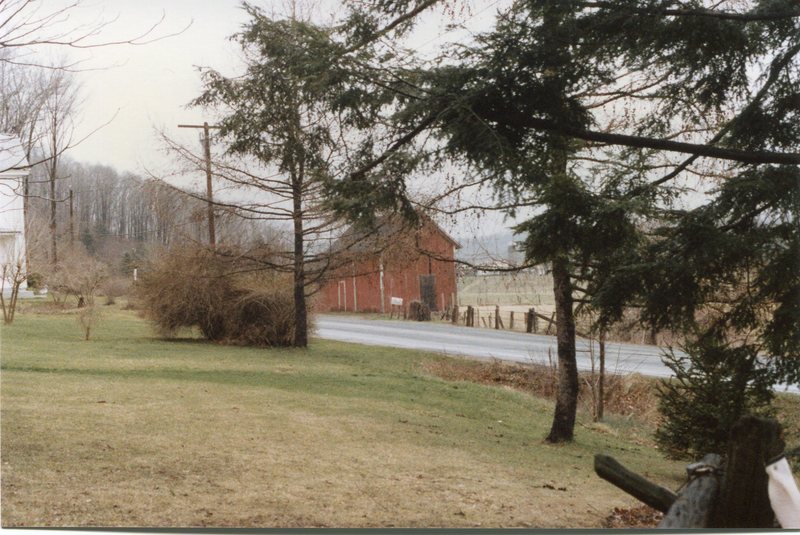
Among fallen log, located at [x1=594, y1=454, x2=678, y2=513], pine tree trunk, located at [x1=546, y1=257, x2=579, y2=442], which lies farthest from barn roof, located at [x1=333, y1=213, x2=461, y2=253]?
fallen log, located at [x1=594, y1=454, x2=678, y2=513]

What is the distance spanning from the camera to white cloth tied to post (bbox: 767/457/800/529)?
105 inches

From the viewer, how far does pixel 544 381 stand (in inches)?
160

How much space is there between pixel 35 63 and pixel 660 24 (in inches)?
107

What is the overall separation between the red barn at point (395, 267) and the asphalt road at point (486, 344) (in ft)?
0.40

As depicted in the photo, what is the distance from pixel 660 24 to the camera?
3311 mm

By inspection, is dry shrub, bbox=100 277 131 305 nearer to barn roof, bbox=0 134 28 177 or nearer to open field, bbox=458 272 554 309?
barn roof, bbox=0 134 28 177

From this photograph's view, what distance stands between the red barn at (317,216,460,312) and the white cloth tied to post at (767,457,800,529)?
1.66 m

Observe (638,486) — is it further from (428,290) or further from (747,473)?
(428,290)

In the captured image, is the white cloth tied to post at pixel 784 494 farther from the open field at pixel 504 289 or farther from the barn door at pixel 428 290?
the barn door at pixel 428 290

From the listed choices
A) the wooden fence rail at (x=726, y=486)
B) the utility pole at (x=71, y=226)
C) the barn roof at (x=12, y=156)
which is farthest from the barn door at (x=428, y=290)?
the barn roof at (x=12, y=156)

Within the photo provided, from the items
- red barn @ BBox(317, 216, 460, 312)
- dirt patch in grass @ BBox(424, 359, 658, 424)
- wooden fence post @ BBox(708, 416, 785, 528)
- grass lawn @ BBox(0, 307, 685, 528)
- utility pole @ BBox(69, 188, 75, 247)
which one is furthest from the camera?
dirt patch in grass @ BBox(424, 359, 658, 424)

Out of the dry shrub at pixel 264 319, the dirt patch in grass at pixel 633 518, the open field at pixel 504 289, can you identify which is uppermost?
the open field at pixel 504 289

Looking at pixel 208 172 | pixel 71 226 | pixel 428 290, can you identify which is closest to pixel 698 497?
pixel 428 290

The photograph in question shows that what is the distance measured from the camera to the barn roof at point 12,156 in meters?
3.22
